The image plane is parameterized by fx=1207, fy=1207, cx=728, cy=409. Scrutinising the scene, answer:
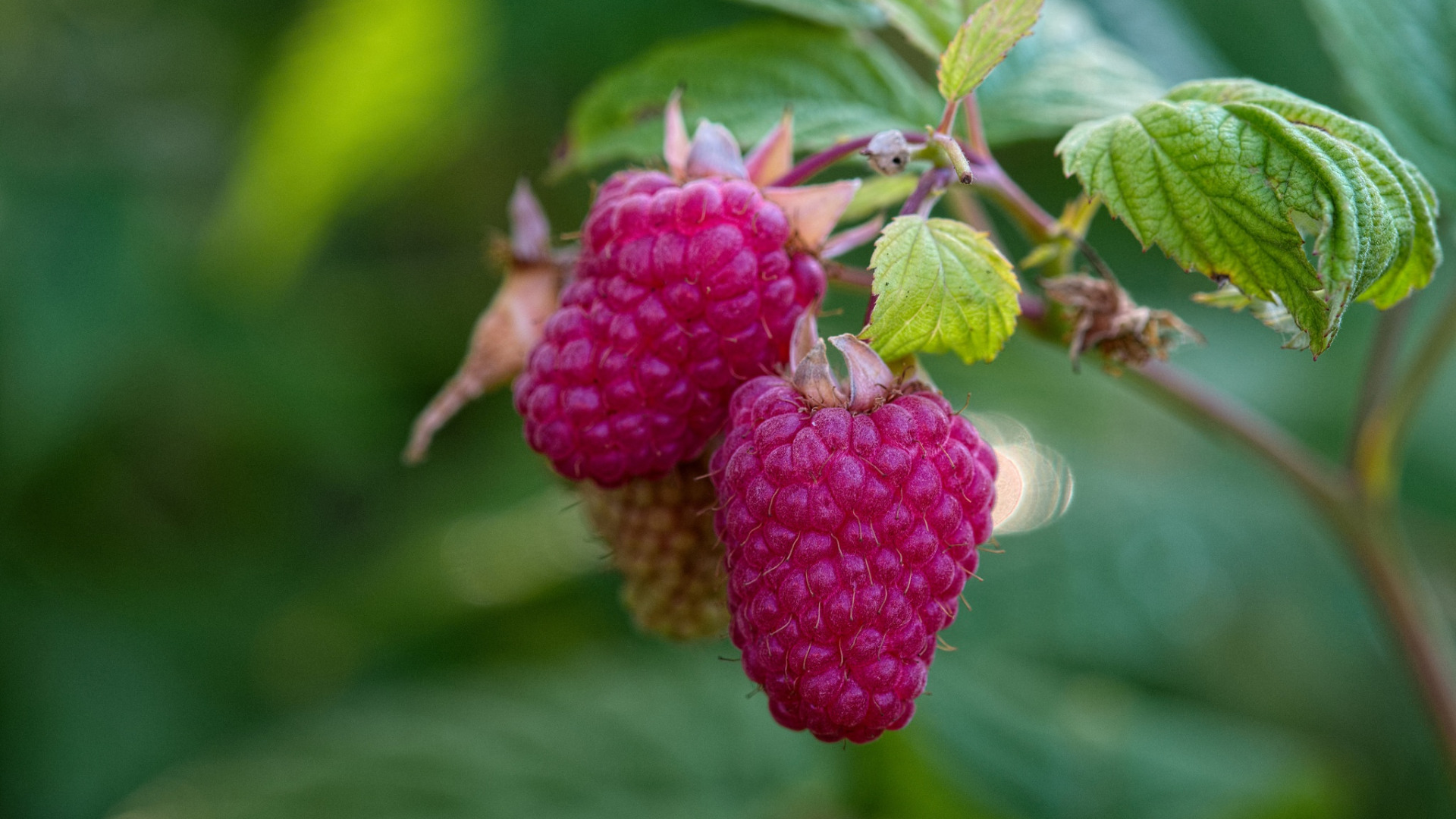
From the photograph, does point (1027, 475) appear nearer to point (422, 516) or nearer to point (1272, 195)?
point (422, 516)

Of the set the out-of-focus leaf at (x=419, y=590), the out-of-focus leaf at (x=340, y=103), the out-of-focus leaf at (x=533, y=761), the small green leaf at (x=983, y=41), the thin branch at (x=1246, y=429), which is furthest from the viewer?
the out-of-focus leaf at (x=419, y=590)

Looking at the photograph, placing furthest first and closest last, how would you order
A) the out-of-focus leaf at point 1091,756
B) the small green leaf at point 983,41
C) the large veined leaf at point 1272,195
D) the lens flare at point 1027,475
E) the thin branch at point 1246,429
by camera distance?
the lens flare at point 1027,475 → the out-of-focus leaf at point 1091,756 → the thin branch at point 1246,429 → the small green leaf at point 983,41 → the large veined leaf at point 1272,195

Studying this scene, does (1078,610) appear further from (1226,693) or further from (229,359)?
(229,359)

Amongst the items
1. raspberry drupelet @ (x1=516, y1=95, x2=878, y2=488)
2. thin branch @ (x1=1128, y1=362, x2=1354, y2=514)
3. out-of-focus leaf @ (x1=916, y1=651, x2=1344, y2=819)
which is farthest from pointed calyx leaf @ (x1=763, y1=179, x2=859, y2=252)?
out-of-focus leaf @ (x1=916, y1=651, x2=1344, y2=819)

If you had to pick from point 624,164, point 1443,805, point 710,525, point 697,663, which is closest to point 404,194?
point 624,164

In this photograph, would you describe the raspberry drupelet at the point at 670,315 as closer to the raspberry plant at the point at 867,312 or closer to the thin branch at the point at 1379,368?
the raspberry plant at the point at 867,312

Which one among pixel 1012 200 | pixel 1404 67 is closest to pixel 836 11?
pixel 1012 200

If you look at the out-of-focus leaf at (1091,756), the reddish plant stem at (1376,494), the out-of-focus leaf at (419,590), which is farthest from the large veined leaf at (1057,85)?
the out-of-focus leaf at (419,590)
